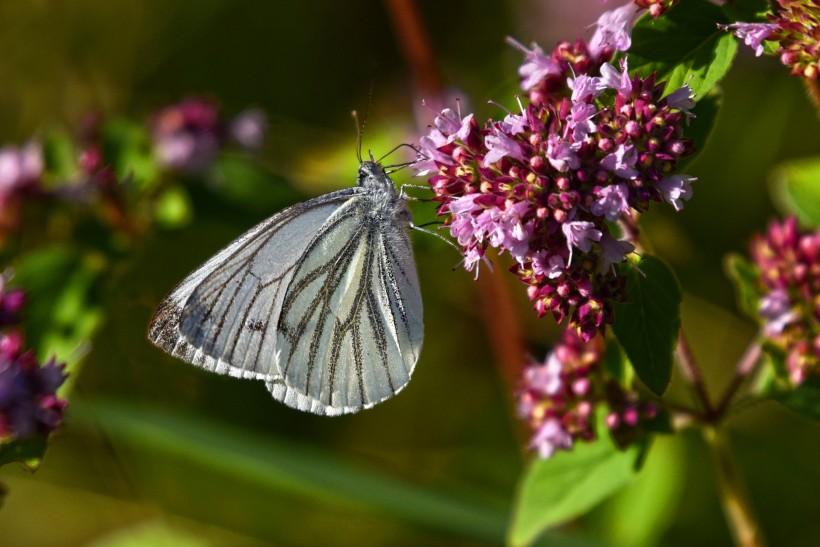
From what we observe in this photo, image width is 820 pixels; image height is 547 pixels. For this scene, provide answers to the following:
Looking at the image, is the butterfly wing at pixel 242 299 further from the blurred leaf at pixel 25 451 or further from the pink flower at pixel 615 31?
the pink flower at pixel 615 31

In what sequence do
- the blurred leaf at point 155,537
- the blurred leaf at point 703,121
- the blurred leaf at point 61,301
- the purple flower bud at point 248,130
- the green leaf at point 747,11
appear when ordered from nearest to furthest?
the green leaf at point 747,11
the blurred leaf at point 703,121
the blurred leaf at point 61,301
the purple flower bud at point 248,130
the blurred leaf at point 155,537

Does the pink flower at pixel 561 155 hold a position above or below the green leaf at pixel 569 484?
above

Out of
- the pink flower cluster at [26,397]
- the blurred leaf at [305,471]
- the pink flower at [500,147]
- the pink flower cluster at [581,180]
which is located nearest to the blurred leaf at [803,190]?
the pink flower cluster at [581,180]

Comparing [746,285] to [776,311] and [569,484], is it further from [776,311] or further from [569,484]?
[569,484]

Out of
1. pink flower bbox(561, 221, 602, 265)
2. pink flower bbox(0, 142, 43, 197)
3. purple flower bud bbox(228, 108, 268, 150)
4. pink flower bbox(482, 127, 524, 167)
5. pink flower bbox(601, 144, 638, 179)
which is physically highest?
purple flower bud bbox(228, 108, 268, 150)

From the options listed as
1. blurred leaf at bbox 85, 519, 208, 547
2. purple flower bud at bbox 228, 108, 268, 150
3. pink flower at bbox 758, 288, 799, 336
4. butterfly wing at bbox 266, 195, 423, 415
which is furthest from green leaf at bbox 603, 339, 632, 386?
blurred leaf at bbox 85, 519, 208, 547

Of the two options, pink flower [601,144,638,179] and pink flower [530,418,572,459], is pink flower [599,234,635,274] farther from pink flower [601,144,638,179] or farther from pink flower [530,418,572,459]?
pink flower [530,418,572,459]

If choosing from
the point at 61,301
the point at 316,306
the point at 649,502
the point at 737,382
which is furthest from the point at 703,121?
the point at 61,301
